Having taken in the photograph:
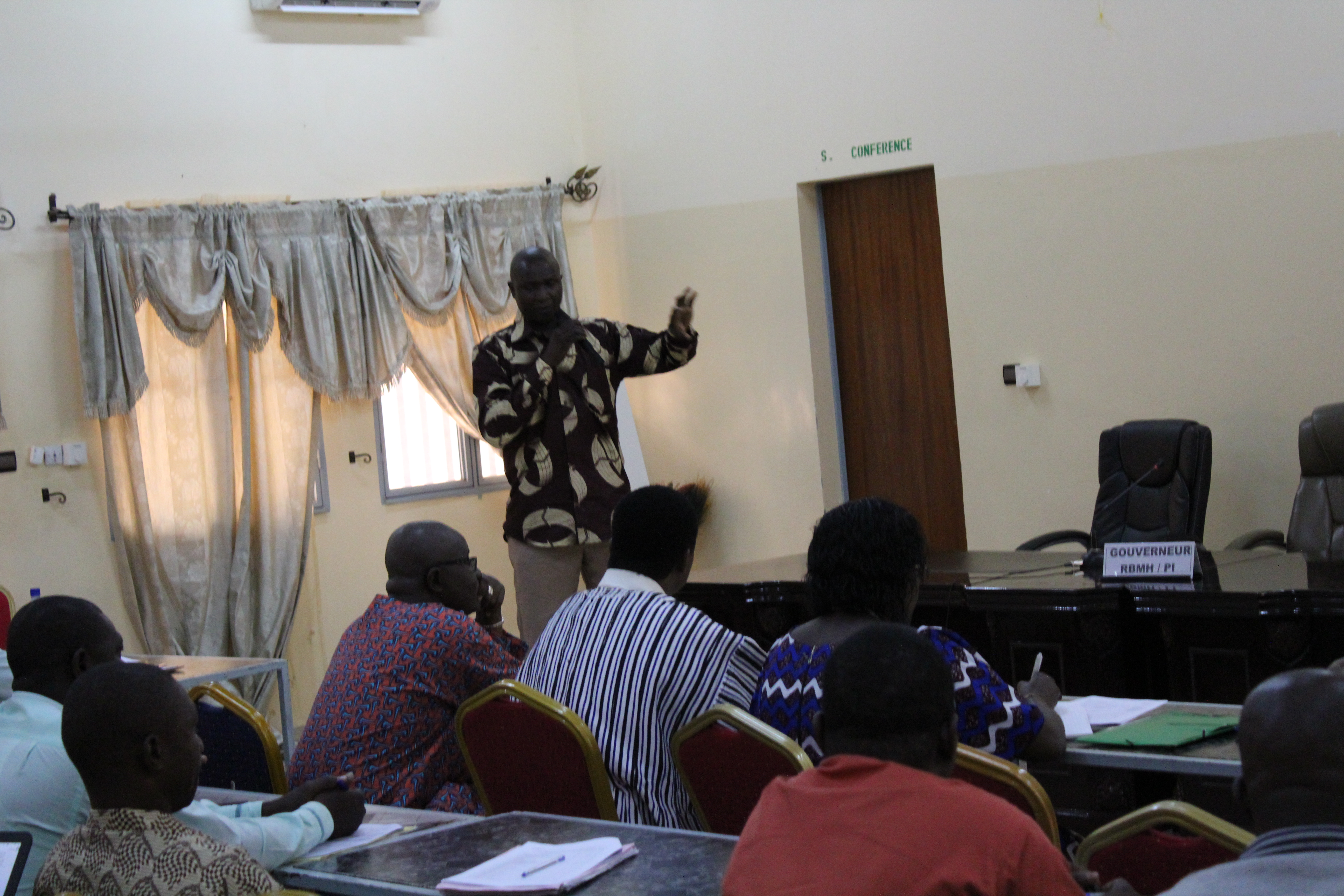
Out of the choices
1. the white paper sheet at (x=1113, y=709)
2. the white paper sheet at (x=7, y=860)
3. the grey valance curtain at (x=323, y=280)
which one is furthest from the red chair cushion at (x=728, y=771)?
the grey valance curtain at (x=323, y=280)

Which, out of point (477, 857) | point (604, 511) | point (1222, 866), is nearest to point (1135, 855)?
point (1222, 866)

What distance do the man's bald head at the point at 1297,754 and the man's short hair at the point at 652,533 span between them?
4.99ft

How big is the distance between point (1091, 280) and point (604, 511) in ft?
7.50

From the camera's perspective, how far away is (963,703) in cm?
219

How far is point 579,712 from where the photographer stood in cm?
255

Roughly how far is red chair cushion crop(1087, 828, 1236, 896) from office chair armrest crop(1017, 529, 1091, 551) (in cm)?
356

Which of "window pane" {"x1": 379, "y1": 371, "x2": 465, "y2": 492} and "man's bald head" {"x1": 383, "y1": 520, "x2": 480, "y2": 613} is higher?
"window pane" {"x1": 379, "y1": 371, "x2": 465, "y2": 492}

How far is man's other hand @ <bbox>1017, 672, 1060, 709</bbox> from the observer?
240 cm

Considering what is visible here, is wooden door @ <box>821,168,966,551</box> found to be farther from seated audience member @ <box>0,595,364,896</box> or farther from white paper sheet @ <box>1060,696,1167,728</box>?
seated audience member @ <box>0,595,364,896</box>

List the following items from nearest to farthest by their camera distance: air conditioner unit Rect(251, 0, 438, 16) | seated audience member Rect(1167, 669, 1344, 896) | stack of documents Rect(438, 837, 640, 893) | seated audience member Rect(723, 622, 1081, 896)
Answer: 1. seated audience member Rect(1167, 669, 1344, 896)
2. seated audience member Rect(723, 622, 1081, 896)
3. stack of documents Rect(438, 837, 640, 893)
4. air conditioner unit Rect(251, 0, 438, 16)

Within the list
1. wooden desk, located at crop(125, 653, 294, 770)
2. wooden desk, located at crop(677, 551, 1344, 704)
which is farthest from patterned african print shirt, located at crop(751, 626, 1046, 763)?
wooden desk, located at crop(125, 653, 294, 770)

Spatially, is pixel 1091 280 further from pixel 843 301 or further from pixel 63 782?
pixel 63 782

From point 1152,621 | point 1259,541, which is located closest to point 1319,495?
point 1259,541

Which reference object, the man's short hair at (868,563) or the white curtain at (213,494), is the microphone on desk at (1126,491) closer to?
the man's short hair at (868,563)
